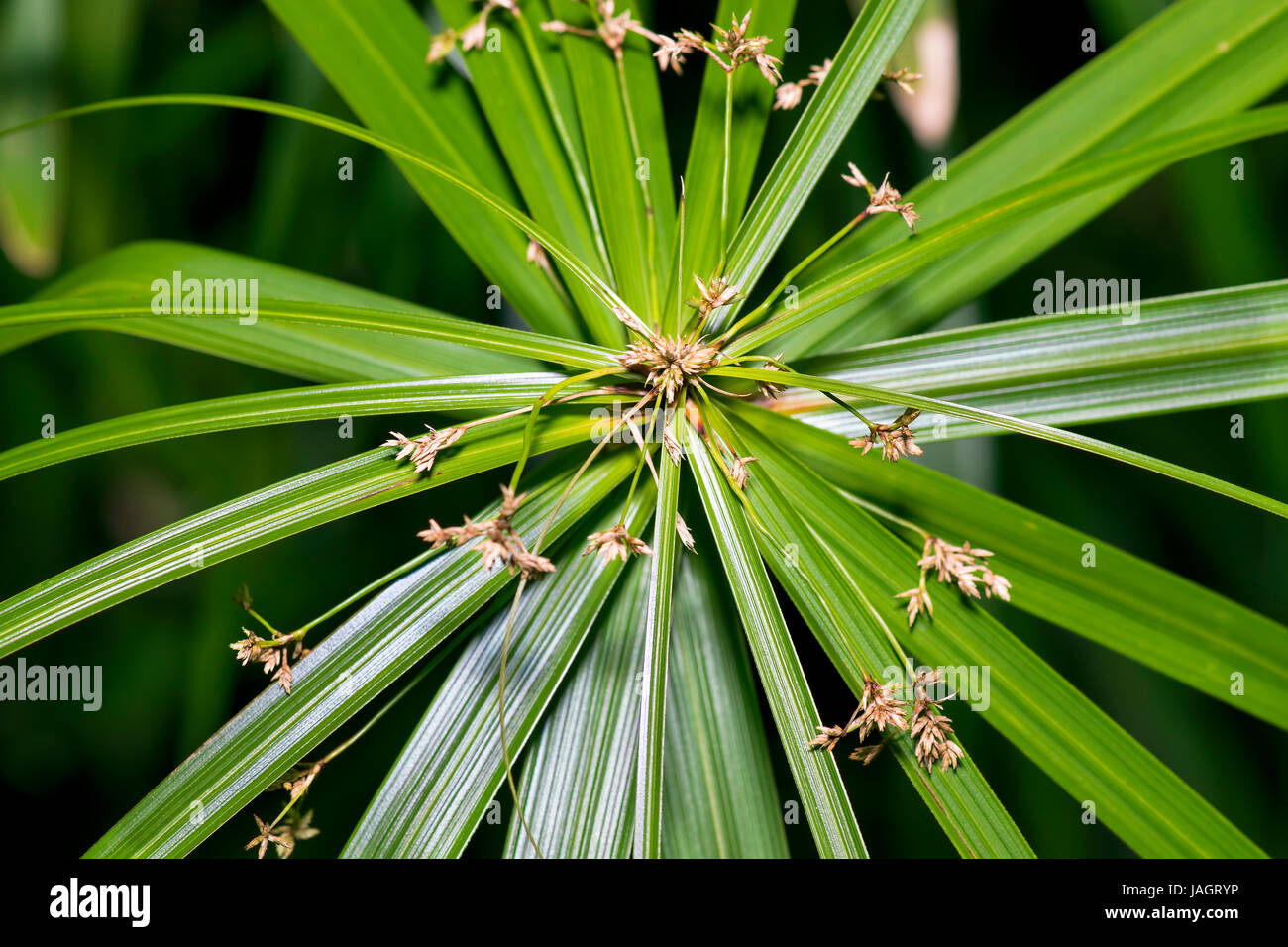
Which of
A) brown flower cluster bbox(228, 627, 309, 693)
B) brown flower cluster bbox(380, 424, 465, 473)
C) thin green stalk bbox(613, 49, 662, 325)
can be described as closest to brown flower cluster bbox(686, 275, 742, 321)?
thin green stalk bbox(613, 49, 662, 325)

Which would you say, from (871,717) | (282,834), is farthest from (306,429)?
(871,717)

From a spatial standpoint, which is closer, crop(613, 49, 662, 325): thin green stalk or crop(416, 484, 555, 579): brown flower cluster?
crop(416, 484, 555, 579): brown flower cluster

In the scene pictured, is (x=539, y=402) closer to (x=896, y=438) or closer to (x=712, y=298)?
(x=712, y=298)

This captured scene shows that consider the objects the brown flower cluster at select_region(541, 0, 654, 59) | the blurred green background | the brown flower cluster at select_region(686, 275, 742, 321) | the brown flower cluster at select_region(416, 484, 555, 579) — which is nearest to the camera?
the brown flower cluster at select_region(416, 484, 555, 579)

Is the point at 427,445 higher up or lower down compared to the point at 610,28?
lower down

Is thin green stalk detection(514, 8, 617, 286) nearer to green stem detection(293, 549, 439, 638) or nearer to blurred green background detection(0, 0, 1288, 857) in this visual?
green stem detection(293, 549, 439, 638)
